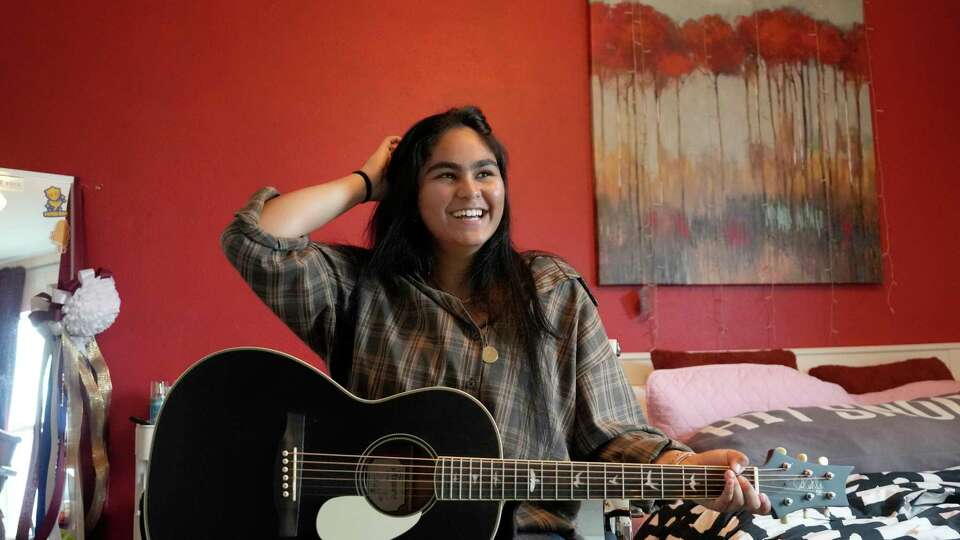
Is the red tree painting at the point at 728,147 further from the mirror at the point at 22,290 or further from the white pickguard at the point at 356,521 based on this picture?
the mirror at the point at 22,290

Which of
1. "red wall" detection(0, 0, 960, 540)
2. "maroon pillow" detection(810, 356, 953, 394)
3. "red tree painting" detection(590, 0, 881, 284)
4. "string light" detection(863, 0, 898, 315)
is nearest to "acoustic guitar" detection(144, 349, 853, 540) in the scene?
"red wall" detection(0, 0, 960, 540)

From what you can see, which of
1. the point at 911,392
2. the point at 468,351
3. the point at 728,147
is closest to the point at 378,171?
the point at 468,351

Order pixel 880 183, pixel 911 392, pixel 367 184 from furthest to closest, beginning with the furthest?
pixel 880 183
pixel 911 392
pixel 367 184

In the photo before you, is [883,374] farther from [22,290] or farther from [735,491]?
[22,290]

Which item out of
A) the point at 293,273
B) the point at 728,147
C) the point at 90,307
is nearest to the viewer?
the point at 293,273

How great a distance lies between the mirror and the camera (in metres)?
2.12

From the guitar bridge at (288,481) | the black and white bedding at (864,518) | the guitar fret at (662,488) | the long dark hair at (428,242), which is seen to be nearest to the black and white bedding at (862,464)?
the black and white bedding at (864,518)

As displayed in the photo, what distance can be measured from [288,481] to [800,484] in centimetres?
77

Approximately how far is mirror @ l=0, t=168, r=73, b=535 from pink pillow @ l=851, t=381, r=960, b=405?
2576 mm

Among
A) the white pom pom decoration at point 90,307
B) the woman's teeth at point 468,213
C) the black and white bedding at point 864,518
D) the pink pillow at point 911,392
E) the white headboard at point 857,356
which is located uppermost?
the woman's teeth at point 468,213

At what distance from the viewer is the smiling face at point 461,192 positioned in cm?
132

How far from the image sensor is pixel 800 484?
1101 millimetres

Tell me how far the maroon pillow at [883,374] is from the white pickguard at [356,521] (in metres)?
2.03

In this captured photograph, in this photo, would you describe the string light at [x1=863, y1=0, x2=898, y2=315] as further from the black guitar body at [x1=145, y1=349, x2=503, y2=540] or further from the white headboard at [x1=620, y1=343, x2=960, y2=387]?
the black guitar body at [x1=145, y1=349, x2=503, y2=540]
